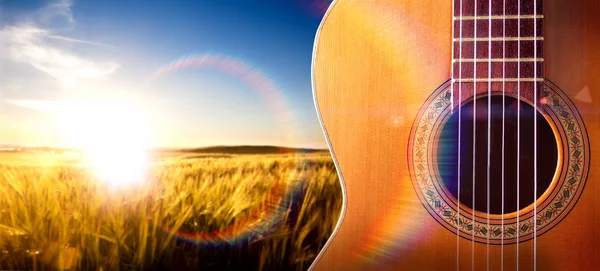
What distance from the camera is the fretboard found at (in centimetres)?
124

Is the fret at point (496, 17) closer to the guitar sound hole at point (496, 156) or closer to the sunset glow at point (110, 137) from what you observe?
the guitar sound hole at point (496, 156)

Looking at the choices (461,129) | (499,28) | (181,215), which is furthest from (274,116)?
(499,28)

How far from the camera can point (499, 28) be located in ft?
4.09

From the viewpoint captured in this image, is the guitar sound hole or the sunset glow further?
the sunset glow

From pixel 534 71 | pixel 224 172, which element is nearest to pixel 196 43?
pixel 224 172

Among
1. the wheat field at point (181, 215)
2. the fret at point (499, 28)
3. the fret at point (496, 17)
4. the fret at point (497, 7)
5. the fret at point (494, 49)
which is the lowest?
the wheat field at point (181, 215)

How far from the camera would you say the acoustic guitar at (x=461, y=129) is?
124 centimetres

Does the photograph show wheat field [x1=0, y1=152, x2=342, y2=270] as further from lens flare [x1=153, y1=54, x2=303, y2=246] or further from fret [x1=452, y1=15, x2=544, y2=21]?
fret [x1=452, y1=15, x2=544, y2=21]

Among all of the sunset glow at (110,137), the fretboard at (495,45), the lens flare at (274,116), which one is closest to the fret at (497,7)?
the fretboard at (495,45)

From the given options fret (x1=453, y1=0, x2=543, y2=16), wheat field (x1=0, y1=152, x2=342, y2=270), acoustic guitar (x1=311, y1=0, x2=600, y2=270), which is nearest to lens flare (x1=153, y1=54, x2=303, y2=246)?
wheat field (x1=0, y1=152, x2=342, y2=270)

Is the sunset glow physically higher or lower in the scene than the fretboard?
lower

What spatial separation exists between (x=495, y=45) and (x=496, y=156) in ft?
0.97

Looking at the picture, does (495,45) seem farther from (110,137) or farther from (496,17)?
(110,137)

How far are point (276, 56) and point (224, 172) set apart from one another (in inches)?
19.1
